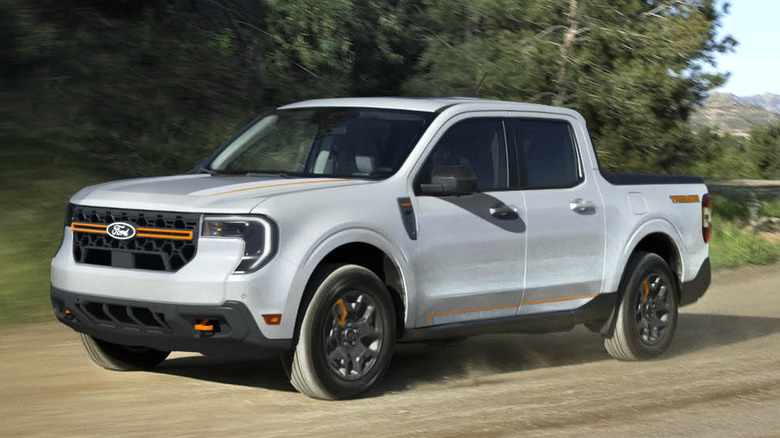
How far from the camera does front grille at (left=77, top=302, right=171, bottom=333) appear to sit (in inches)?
264

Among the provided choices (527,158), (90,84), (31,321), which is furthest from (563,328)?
(90,84)

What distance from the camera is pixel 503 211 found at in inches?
313

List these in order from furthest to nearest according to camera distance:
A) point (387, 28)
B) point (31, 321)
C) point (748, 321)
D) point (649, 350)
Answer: point (387, 28) → point (748, 321) → point (31, 321) → point (649, 350)

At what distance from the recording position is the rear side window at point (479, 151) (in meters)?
7.84

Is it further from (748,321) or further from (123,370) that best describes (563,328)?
(748,321)

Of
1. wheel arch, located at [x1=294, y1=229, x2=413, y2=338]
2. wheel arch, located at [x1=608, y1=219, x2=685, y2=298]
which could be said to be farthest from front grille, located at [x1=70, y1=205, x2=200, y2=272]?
wheel arch, located at [x1=608, y1=219, x2=685, y2=298]

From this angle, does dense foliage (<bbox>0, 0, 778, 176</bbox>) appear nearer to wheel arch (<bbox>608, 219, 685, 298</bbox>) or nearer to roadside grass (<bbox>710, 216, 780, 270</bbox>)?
roadside grass (<bbox>710, 216, 780, 270</bbox>)

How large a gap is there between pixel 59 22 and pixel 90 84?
167cm

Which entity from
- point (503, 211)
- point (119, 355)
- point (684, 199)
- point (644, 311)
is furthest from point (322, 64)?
point (119, 355)

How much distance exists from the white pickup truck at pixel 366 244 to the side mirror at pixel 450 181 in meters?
0.02

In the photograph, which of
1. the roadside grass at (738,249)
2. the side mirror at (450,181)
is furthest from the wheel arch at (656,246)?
the roadside grass at (738,249)

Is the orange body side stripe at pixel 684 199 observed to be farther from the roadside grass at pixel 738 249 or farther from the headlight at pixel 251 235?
the roadside grass at pixel 738 249

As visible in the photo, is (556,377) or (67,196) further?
(67,196)

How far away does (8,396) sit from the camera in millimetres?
6918
